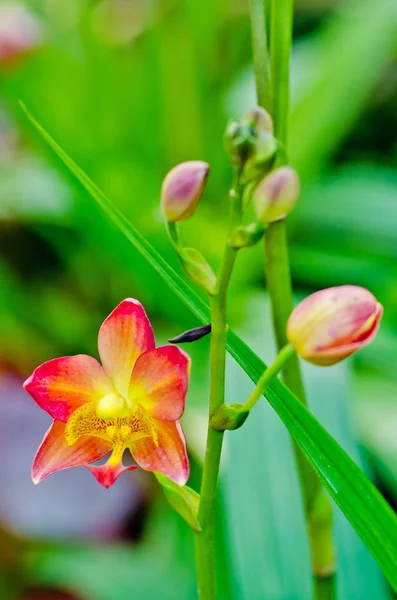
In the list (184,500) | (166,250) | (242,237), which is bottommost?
(166,250)

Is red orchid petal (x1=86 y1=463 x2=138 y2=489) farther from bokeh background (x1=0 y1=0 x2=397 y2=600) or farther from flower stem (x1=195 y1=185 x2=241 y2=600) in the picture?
bokeh background (x1=0 y1=0 x2=397 y2=600)

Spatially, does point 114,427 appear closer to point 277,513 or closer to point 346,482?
point 346,482

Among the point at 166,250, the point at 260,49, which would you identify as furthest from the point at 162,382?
the point at 166,250

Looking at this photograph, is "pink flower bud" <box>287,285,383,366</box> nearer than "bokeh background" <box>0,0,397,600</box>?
Yes

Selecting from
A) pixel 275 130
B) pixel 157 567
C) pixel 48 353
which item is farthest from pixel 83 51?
pixel 275 130

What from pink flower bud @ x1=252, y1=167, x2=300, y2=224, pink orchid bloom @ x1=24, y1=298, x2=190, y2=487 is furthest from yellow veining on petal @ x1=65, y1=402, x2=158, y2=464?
pink flower bud @ x1=252, y1=167, x2=300, y2=224

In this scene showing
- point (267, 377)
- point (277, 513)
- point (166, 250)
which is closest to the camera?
point (267, 377)

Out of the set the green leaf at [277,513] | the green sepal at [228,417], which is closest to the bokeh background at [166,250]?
the green leaf at [277,513]
